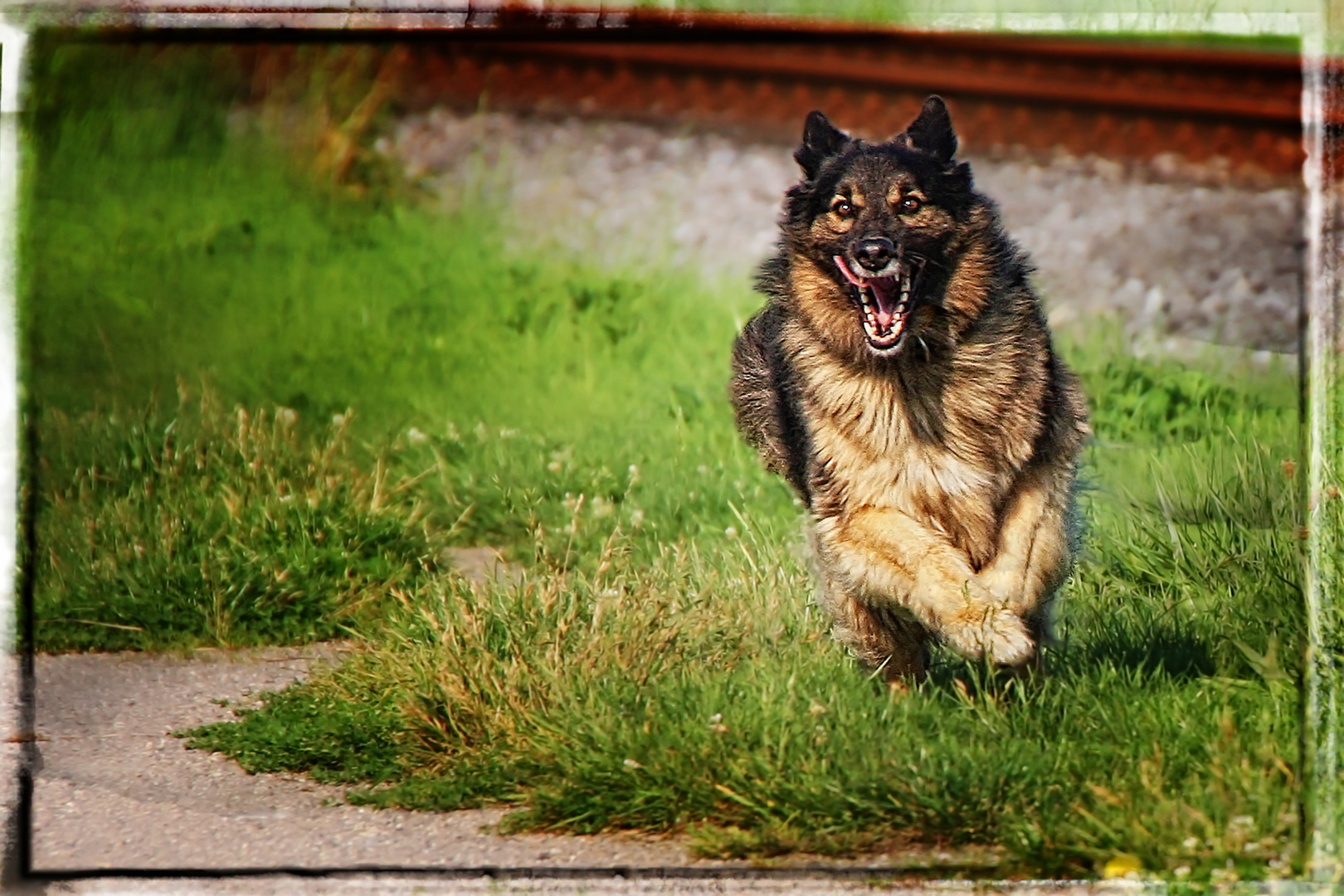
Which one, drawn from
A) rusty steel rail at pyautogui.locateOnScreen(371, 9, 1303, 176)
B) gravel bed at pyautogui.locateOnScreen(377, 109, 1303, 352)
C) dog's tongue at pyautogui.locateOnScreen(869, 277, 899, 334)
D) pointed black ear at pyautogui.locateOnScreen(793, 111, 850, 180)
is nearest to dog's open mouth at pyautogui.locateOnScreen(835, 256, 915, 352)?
dog's tongue at pyautogui.locateOnScreen(869, 277, 899, 334)

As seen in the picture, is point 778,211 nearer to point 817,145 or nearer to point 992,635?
point 817,145

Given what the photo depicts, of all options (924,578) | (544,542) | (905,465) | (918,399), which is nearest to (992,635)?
(924,578)

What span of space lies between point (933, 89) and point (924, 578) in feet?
16.2

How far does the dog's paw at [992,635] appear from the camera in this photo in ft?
13.1

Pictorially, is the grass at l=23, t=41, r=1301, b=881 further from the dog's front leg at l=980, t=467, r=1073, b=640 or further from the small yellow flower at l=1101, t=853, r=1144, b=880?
the dog's front leg at l=980, t=467, r=1073, b=640

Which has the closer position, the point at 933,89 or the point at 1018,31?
the point at 1018,31

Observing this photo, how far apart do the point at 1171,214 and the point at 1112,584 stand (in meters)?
4.04

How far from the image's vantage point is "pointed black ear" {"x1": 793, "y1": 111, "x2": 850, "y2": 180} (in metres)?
4.60

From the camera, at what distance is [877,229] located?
14.2ft

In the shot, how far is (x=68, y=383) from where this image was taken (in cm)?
724

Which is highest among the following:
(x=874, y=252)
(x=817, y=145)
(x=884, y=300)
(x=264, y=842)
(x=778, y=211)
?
(x=778, y=211)

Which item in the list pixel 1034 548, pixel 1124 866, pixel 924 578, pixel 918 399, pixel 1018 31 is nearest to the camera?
pixel 1124 866

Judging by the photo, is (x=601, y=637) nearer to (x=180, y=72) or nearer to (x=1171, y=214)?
(x=1171, y=214)

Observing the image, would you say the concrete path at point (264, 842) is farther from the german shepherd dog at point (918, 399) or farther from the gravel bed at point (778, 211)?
the gravel bed at point (778, 211)
